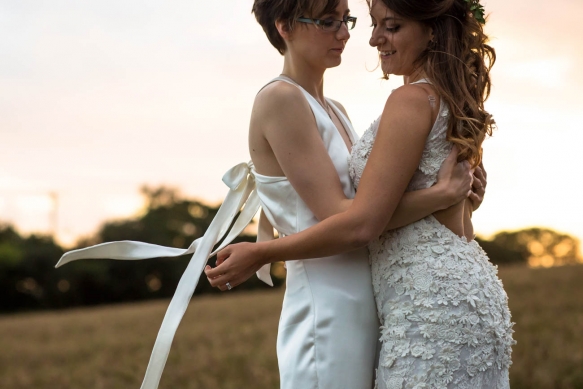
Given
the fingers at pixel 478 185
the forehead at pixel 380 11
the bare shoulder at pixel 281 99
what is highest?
the forehead at pixel 380 11

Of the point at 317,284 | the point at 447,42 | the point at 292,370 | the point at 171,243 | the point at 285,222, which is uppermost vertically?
the point at 447,42

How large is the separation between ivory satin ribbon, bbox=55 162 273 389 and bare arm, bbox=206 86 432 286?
0.81 metres

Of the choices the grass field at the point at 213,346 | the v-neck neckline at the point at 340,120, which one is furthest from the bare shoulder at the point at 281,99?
the grass field at the point at 213,346

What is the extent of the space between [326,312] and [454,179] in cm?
84

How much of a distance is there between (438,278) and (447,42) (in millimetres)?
1069

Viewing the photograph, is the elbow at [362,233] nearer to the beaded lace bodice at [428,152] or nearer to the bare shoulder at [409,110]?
the beaded lace bodice at [428,152]

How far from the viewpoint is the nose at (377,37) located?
3328 mm

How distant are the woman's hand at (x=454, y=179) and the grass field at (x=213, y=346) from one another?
6708 mm

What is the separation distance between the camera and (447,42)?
127 inches

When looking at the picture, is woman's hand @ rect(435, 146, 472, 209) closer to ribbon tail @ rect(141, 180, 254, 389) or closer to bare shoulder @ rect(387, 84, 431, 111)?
bare shoulder @ rect(387, 84, 431, 111)

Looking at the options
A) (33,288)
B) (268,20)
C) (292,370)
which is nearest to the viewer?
(292,370)

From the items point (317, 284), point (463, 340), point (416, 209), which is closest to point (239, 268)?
point (317, 284)

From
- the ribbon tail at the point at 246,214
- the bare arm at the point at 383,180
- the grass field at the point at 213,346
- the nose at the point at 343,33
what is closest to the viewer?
the bare arm at the point at 383,180

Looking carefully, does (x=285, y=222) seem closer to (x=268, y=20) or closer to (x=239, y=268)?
(x=239, y=268)
